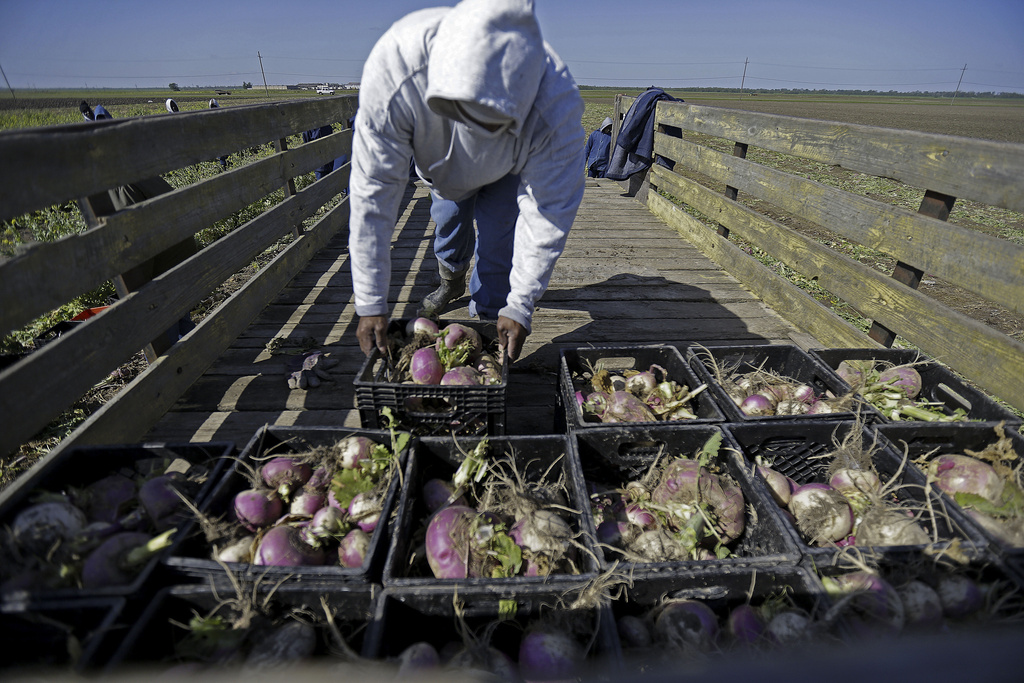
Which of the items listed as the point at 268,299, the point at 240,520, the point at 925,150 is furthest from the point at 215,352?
the point at 925,150

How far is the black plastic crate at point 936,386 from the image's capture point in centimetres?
203

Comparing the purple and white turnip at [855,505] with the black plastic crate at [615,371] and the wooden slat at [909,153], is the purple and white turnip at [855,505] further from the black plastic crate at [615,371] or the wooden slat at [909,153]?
the wooden slat at [909,153]

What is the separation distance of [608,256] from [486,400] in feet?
10.6

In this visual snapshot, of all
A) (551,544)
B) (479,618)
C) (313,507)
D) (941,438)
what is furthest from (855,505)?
(313,507)

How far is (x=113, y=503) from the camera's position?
1.59 m

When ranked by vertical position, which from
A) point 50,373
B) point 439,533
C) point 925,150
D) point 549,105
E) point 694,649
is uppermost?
point 549,105

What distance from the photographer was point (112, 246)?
81.7 inches

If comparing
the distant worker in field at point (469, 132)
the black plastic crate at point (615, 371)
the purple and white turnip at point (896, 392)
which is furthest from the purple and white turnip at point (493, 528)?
the purple and white turnip at point (896, 392)

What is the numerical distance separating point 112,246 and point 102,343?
43 centimetres

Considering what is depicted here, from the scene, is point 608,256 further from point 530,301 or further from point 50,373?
point 50,373

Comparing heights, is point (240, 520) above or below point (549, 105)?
below

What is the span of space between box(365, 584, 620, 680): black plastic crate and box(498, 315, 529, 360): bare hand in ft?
3.76

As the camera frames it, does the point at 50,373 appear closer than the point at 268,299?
Yes

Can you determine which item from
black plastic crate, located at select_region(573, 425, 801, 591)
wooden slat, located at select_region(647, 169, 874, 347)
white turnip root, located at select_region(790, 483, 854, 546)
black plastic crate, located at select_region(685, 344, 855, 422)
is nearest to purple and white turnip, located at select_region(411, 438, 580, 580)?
black plastic crate, located at select_region(573, 425, 801, 591)
